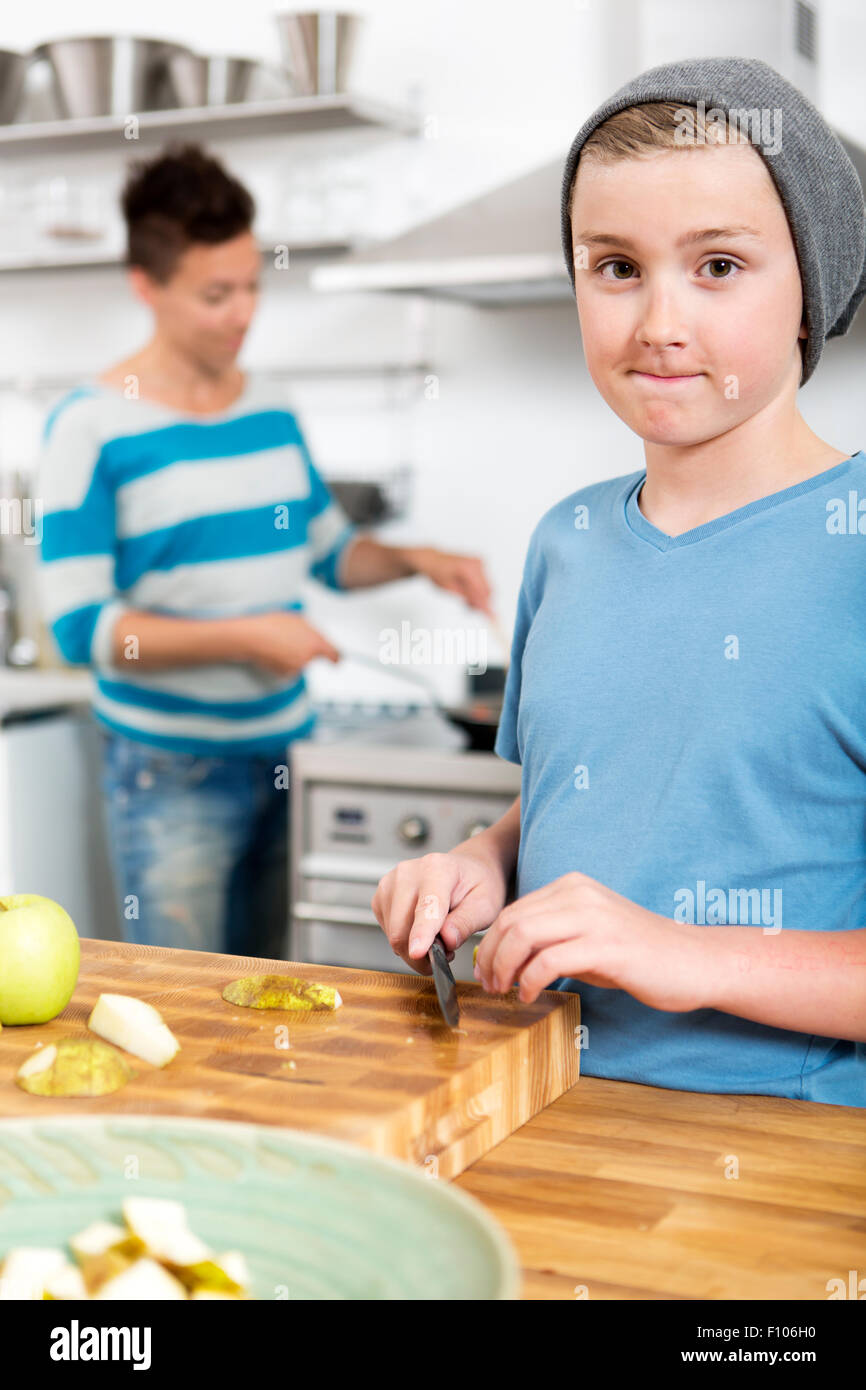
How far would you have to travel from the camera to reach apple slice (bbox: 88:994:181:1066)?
30.6 inches

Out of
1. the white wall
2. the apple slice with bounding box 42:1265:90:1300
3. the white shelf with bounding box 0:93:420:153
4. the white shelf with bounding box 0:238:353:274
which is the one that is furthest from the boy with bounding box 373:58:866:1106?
the white shelf with bounding box 0:238:353:274

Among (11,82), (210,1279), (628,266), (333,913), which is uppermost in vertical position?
(11,82)

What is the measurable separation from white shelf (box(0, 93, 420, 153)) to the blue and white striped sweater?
571 mm

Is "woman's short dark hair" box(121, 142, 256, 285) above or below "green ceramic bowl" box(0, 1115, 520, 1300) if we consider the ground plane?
above

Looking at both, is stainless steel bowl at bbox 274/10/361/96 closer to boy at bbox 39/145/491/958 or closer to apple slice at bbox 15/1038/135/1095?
boy at bbox 39/145/491/958

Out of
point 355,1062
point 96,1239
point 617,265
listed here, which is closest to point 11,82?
point 617,265

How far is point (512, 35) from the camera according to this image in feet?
8.57

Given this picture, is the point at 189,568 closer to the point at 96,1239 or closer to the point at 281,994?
the point at 281,994

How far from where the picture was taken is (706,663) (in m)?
0.89

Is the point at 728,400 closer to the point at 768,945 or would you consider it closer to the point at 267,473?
the point at 768,945

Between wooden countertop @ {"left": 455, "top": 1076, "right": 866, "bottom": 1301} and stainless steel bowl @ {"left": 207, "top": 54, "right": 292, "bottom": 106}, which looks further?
stainless steel bowl @ {"left": 207, "top": 54, "right": 292, "bottom": 106}

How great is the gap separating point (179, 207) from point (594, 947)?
1670mm
